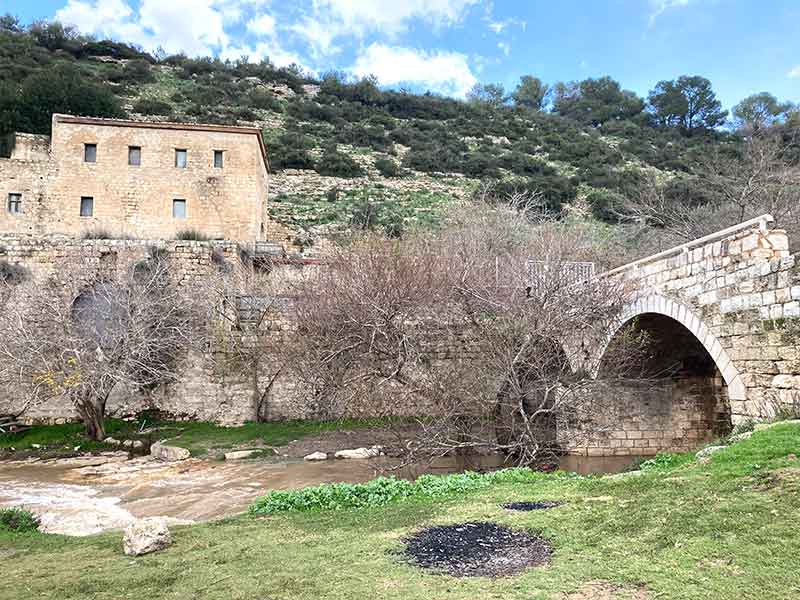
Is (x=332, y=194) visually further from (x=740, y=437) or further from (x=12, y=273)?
(x=740, y=437)

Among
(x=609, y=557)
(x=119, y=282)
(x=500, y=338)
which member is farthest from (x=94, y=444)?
(x=609, y=557)

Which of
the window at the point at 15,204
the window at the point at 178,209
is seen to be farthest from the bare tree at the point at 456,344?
the window at the point at 15,204

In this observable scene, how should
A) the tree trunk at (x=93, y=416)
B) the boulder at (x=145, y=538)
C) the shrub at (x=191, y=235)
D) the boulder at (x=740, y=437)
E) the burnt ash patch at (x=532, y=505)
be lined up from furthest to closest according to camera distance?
the shrub at (x=191, y=235) < the tree trunk at (x=93, y=416) < the boulder at (x=740, y=437) < the burnt ash patch at (x=532, y=505) < the boulder at (x=145, y=538)

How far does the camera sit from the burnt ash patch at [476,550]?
4.13 meters

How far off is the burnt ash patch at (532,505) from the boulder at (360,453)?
8.71 m

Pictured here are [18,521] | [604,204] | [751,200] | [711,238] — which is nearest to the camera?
[18,521]

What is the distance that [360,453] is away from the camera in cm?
1449

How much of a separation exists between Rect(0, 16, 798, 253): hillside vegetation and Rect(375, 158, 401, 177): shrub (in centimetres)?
14

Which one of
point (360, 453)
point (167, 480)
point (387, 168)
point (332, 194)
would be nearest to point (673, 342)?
point (360, 453)

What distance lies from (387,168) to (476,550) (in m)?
41.6

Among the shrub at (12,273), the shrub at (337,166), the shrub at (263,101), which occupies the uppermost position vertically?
the shrub at (263,101)

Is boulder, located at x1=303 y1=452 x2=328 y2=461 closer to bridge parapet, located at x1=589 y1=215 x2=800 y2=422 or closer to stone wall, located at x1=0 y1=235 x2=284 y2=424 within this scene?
stone wall, located at x1=0 y1=235 x2=284 y2=424

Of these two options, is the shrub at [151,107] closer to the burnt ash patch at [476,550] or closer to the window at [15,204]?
the window at [15,204]

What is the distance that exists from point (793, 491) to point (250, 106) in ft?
172
